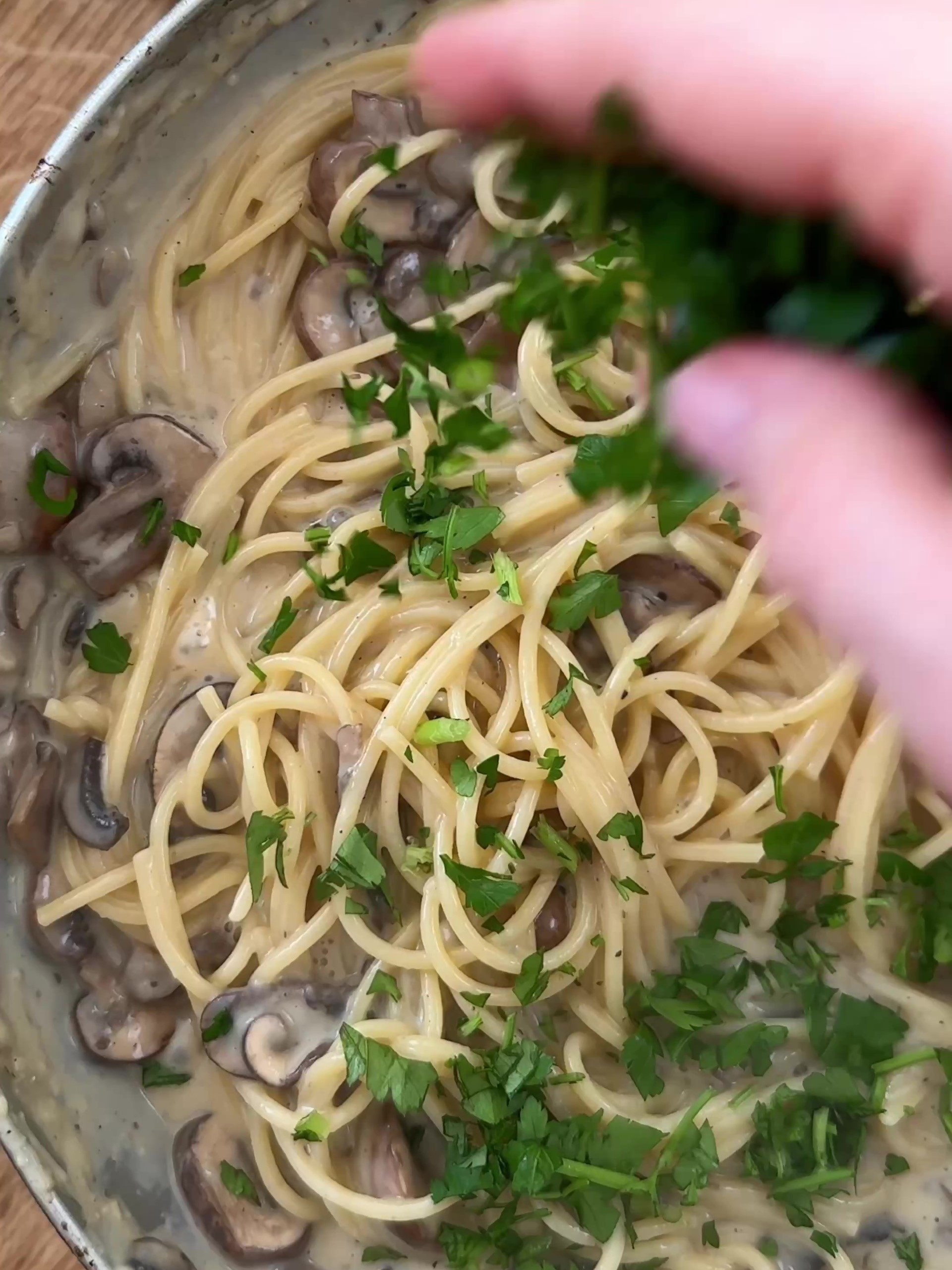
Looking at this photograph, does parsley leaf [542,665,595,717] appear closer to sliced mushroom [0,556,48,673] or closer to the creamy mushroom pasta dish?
the creamy mushroom pasta dish

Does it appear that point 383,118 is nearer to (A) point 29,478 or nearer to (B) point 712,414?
(A) point 29,478

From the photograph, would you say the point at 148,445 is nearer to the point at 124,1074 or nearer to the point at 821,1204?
the point at 124,1074

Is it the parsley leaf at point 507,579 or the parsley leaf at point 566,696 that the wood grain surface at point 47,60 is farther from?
the parsley leaf at point 566,696

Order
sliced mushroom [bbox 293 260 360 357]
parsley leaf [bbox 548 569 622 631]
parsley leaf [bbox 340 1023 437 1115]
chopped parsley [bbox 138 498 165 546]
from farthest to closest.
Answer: sliced mushroom [bbox 293 260 360 357]
chopped parsley [bbox 138 498 165 546]
parsley leaf [bbox 548 569 622 631]
parsley leaf [bbox 340 1023 437 1115]

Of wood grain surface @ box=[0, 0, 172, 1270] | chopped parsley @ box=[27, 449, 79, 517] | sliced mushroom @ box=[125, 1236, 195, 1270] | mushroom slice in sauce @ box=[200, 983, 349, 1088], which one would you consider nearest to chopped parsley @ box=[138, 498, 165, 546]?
chopped parsley @ box=[27, 449, 79, 517]

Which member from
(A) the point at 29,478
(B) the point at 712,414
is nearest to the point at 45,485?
(A) the point at 29,478

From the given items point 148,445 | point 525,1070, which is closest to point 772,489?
point 525,1070
